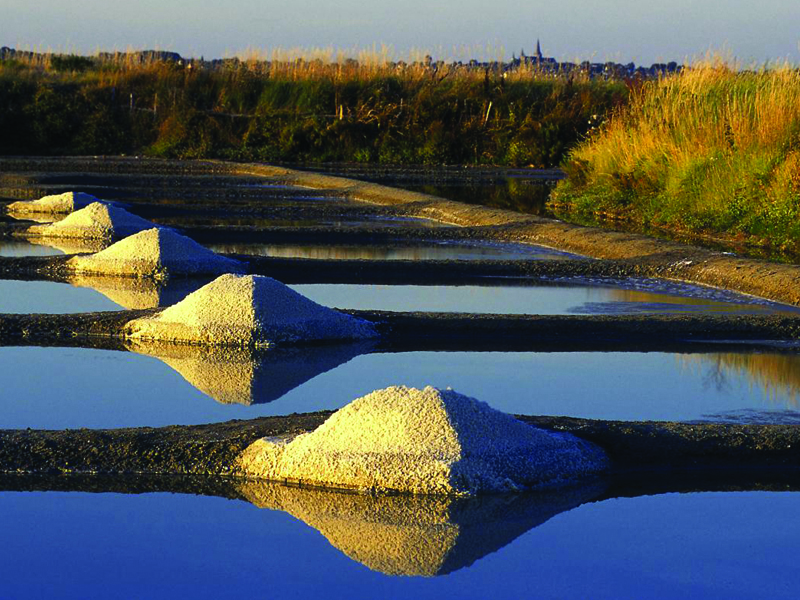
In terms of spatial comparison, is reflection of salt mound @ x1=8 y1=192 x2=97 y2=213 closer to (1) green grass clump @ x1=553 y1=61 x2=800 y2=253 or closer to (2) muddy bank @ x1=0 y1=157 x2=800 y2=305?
(2) muddy bank @ x1=0 y1=157 x2=800 y2=305

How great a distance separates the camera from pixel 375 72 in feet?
113

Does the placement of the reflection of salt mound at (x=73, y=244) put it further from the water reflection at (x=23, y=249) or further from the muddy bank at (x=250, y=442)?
the muddy bank at (x=250, y=442)

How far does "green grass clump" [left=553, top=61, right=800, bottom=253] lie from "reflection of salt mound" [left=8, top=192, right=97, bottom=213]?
20.6 feet

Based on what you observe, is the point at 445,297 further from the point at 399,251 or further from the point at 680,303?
the point at 399,251

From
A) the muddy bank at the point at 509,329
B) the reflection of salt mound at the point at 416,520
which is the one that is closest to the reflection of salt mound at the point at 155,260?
the muddy bank at the point at 509,329

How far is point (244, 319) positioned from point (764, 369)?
2864 mm

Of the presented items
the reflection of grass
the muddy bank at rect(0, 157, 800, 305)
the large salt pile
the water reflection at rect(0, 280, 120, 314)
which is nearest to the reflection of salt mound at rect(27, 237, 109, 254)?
the muddy bank at rect(0, 157, 800, 305)

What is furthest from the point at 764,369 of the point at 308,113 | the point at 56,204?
the point at 308,113

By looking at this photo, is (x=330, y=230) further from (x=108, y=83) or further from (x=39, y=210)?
(x=108, y=83)

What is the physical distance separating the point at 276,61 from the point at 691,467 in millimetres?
32013

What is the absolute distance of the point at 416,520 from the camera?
15.6 feet

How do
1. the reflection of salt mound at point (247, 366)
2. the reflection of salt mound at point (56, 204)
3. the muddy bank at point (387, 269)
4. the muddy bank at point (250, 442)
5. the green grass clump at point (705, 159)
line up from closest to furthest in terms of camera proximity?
the muddy bank at point (250, 442) → the reflection of salt mound at point (247, 366) → the muddy bank at point (387, 269) → the green grass clump at point (705, 159) → the reflection of salt mound at point (56, 204)

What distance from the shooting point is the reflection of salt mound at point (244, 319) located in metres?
8.03

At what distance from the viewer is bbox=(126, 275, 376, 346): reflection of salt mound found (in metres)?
8.03
